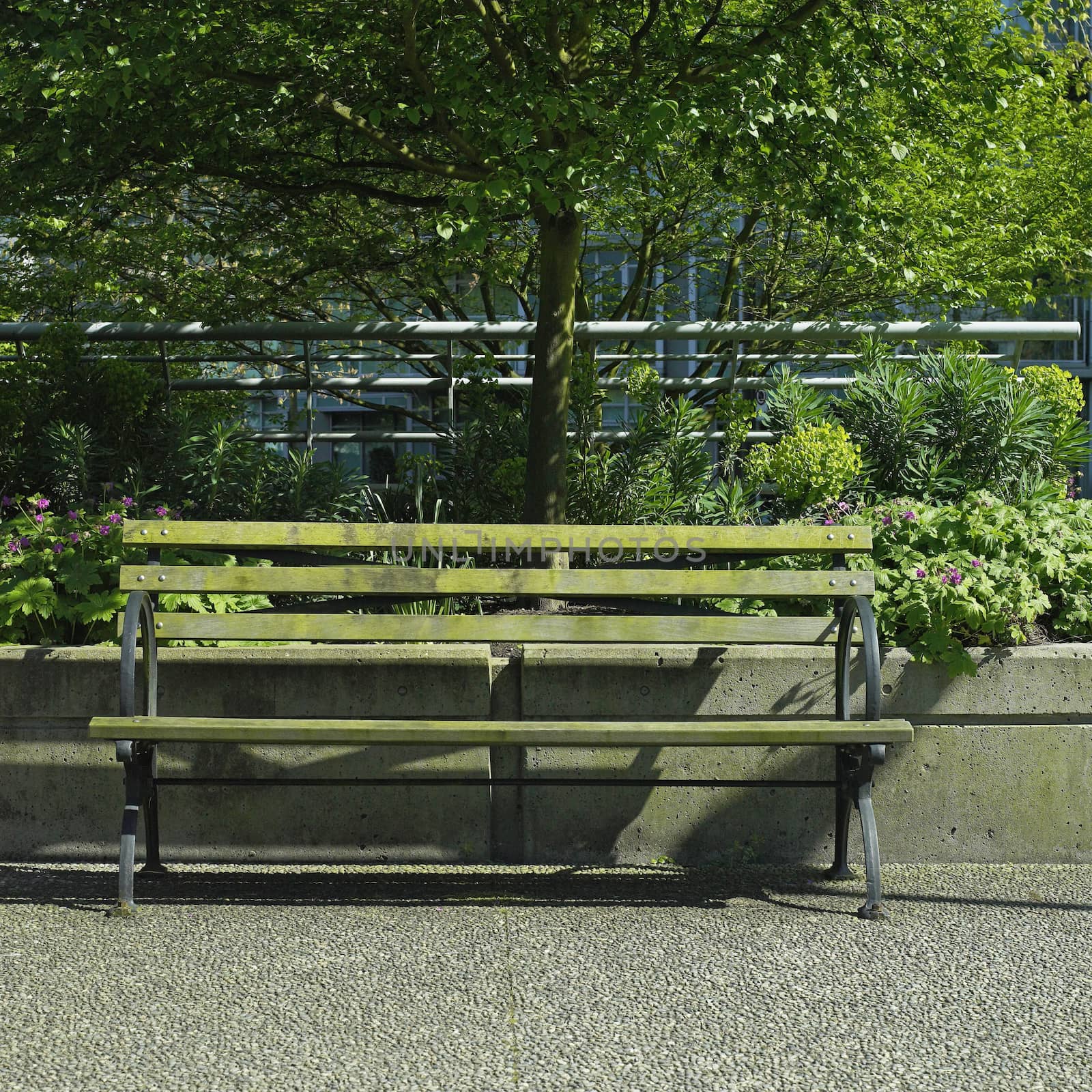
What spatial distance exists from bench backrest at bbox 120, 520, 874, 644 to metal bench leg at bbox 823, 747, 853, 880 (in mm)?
449

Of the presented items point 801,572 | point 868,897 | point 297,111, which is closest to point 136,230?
point 297,111

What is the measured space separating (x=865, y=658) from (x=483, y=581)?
125 centimetres

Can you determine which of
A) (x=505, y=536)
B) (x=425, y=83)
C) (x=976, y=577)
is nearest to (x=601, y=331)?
(x=425, y=83)

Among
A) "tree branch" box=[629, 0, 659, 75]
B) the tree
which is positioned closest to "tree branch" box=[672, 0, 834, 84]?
the tree

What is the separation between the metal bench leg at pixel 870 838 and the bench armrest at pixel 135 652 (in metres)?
2.25

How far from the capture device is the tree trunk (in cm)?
567

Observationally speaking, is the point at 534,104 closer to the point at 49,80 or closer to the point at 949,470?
the point at 49,80

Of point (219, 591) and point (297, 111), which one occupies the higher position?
point (297, 111)

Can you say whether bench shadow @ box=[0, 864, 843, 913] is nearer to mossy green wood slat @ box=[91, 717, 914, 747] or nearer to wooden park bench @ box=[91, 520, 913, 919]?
wooden park bench @ box=[91, 520, 913, 919]

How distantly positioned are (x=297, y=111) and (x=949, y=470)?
3714 mm

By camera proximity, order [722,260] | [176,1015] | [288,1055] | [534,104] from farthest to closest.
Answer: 1. [722,260]
2. [534,104]
3. [176,1015]
4. [288,1055]

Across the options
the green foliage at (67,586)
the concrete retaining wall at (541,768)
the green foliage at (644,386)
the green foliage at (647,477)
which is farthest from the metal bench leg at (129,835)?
the green foliage at (644,386)

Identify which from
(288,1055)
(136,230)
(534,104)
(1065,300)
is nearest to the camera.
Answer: (288,1055)

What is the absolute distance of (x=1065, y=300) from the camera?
76.2ft
